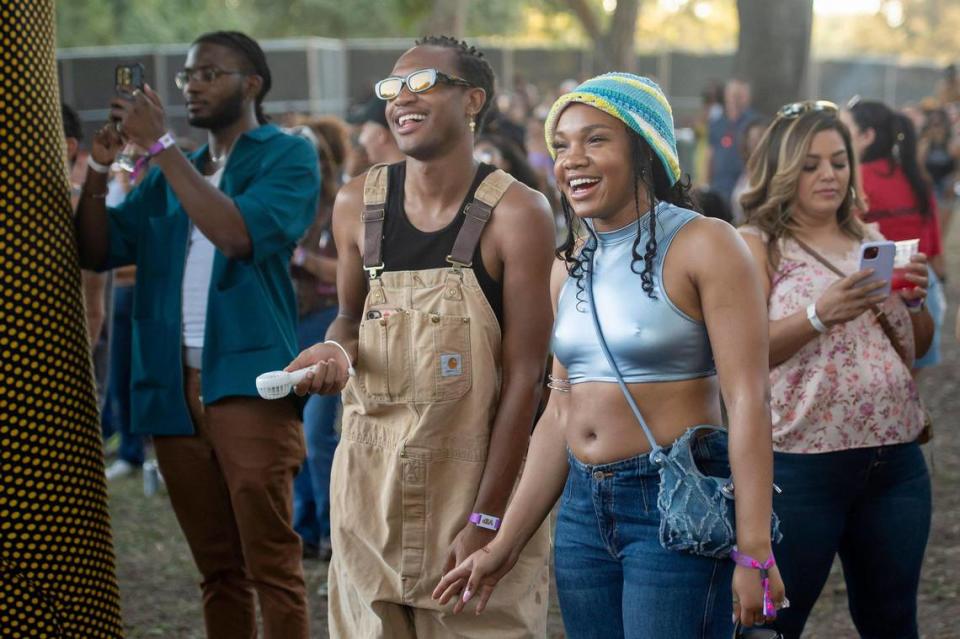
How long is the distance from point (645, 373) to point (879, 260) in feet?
3.84

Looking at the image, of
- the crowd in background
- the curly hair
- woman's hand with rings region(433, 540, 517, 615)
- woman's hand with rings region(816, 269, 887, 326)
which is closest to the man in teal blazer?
the crowd in background

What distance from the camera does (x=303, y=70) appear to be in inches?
865

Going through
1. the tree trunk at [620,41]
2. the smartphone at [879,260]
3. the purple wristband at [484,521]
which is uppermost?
the tree trunk at [620,41]

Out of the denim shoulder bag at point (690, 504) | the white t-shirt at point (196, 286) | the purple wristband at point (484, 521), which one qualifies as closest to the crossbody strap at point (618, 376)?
the denim shoulder bag at point (690, 504)

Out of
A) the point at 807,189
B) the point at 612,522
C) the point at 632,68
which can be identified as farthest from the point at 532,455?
the point at 632,68

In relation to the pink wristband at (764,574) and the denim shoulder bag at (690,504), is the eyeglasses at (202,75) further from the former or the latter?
the pink wristband at (764,574)

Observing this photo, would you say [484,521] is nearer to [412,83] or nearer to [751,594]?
→ [751,594]

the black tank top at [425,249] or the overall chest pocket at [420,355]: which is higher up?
the black tank top at [425,249]

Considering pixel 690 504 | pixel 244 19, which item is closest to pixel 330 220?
pixel 690 504

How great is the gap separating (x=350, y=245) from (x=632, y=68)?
71.2 feet

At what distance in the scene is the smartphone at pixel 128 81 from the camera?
3895 mm

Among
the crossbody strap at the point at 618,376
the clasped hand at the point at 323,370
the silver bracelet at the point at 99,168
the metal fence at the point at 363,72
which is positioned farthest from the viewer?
the metal fence at the point at 363,72

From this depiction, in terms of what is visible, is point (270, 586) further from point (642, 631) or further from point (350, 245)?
point (642, 631)

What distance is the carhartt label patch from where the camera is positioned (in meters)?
3.23
